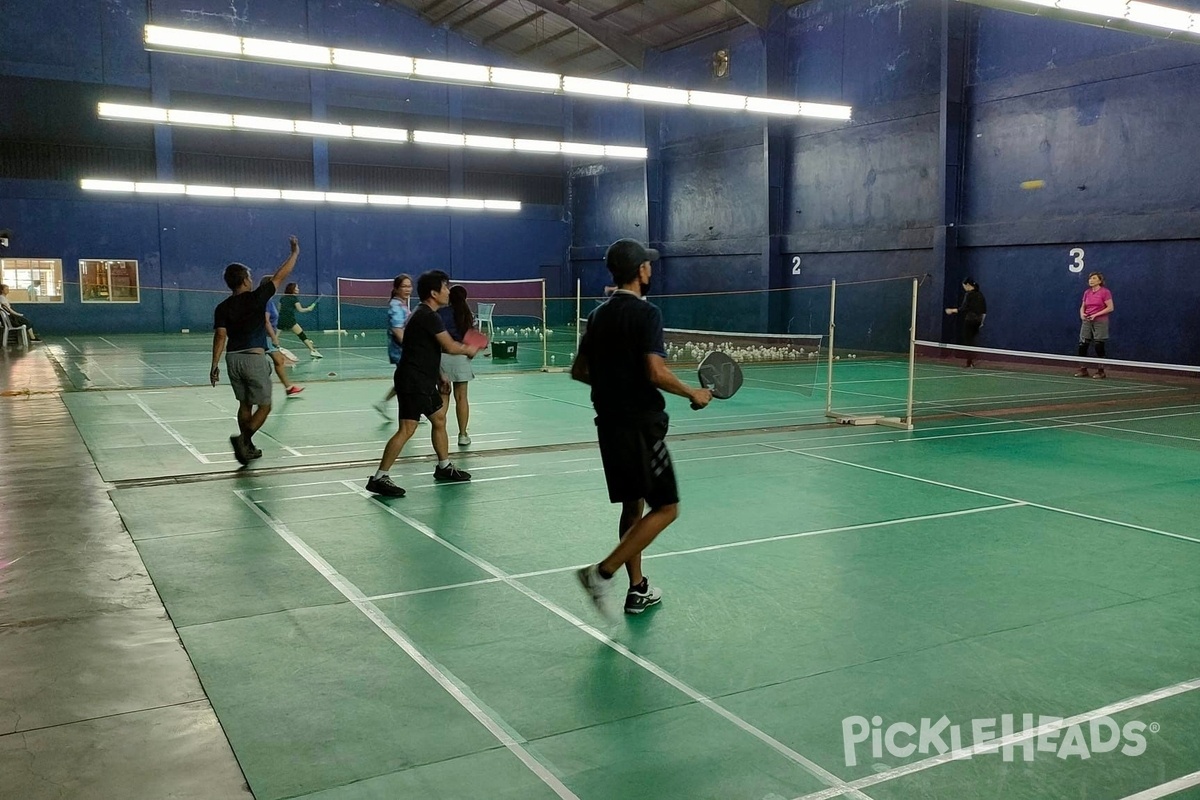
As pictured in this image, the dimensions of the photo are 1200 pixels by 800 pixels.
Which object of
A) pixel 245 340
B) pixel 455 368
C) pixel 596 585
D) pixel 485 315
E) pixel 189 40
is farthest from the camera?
pixel 485 315

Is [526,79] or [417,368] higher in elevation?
[526,79]

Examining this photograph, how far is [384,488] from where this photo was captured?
8.23 meters

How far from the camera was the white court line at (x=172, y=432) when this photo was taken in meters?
10.2

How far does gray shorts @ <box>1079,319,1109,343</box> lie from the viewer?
18.8 metres

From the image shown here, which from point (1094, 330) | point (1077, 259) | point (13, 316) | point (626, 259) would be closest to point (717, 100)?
point (1077, 259)

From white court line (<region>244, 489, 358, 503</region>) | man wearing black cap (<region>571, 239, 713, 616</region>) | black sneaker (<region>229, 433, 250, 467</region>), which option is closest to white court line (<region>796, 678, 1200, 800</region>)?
man wearing black cap (<region>571, 239, 713, 616</region>)

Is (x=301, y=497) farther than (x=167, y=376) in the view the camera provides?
No

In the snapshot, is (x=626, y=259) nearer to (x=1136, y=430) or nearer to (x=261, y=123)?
(x=1136, y=430)

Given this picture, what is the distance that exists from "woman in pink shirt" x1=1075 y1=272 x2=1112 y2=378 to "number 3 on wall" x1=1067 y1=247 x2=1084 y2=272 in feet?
6.29

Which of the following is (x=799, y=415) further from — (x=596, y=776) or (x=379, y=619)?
(x=596, y=776)

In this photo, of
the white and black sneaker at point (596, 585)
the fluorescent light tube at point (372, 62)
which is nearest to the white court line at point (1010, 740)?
the white and black sneaker at point (596, 585)

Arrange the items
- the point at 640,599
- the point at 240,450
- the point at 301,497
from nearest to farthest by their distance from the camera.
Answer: the point at 640,599, the point at 301,497, the point at 240,450

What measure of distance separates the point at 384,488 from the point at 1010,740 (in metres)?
5.68

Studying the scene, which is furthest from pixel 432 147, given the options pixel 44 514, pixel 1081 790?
pixel 1081 790
